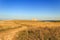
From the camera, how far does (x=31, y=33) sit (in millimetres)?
10094

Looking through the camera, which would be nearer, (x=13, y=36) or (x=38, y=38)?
(x=13, y=36)

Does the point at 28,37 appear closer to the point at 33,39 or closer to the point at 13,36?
the point at 33,39

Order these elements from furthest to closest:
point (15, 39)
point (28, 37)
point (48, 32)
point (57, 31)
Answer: point (57, 31) → point (48, 32) → point (28, 37) → point (15, 39)

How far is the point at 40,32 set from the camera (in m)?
10.5

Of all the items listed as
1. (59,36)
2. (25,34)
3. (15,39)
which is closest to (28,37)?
(25,34)

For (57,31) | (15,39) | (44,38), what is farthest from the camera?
(57,31)

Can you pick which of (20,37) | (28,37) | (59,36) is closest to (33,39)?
(28,37)

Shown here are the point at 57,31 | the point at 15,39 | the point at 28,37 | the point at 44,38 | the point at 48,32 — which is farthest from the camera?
the point at 57,31

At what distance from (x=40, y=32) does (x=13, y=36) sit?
2277 mm

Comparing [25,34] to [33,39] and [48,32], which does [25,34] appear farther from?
[48,32]

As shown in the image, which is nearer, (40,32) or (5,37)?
(5,37)

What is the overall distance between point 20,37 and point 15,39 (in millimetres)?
418

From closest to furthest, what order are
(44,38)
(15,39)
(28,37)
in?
(15,39) → (28,37) → (44,38)

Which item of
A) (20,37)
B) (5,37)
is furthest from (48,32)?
(5,37)
